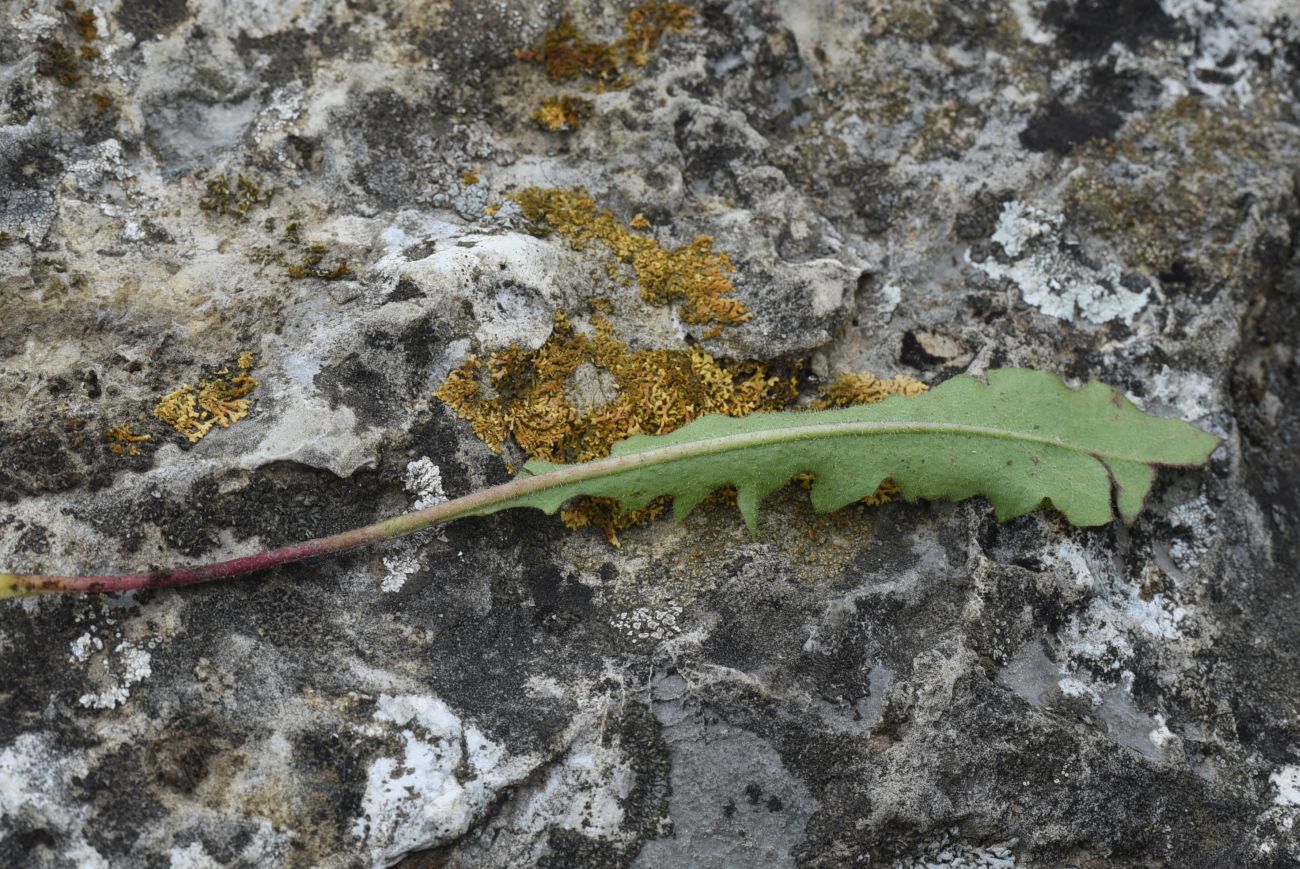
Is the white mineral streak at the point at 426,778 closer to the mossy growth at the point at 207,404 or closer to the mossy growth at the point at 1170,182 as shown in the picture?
the mossy growth at the point at 207,404

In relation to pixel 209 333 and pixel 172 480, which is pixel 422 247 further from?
pixel 172 480

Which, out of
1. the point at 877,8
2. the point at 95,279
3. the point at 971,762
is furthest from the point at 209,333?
the point at 877,8

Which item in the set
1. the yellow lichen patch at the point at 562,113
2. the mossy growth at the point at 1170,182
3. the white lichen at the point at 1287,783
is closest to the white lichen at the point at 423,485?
the yellow lichen patch at the point at 562,113

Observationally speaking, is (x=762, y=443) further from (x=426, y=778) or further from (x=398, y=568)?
(x=426, y=778)

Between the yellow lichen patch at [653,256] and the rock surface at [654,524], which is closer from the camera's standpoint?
the rock surface at [654,524]

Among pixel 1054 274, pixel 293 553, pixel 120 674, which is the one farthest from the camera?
pixel 1054 274

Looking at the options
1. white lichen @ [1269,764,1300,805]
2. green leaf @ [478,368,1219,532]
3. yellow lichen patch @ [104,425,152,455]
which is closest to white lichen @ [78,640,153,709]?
yellow lichen patch @ [104,425,152,455]

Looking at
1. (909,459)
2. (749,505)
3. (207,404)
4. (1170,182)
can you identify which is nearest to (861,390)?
(909,459)

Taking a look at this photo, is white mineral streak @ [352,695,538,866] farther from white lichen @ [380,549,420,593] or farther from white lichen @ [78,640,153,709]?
white lichen @ [78,640,153,709]
